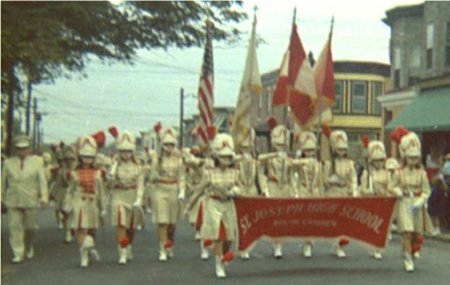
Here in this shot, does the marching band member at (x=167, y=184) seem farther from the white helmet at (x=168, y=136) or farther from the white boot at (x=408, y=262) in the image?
the white boot at (x=408, y=262)

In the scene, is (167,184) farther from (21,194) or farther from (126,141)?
(21,194)

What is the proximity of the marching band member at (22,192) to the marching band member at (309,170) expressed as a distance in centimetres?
449

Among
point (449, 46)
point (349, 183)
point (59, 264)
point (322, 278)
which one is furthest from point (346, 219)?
point (449, 46)

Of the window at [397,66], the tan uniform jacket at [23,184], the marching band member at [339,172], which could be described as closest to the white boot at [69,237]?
the tan uniform jacket at [23,184]

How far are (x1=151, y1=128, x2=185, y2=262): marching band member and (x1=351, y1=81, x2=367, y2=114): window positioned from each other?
47123 mm

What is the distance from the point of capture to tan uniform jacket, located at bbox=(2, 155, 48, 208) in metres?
18.4

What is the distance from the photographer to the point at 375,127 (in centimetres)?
6538

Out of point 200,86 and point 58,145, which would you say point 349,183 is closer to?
point 200,86

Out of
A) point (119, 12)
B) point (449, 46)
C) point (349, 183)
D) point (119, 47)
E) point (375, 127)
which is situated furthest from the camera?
point (375, 127)

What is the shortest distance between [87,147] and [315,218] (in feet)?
12.9

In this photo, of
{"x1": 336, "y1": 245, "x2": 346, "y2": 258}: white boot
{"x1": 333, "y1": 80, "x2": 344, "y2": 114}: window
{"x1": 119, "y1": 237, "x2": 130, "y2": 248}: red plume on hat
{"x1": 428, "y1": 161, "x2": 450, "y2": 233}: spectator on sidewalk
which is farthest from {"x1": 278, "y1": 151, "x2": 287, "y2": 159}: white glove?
{"x1": 333, "y1": 80, "x2": 344, "y2": 114}: window

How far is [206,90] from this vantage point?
875 inches

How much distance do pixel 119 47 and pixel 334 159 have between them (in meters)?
5.41

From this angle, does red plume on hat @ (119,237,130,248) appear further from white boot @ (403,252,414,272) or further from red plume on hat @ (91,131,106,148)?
white boot @ (403,252,414,272)
